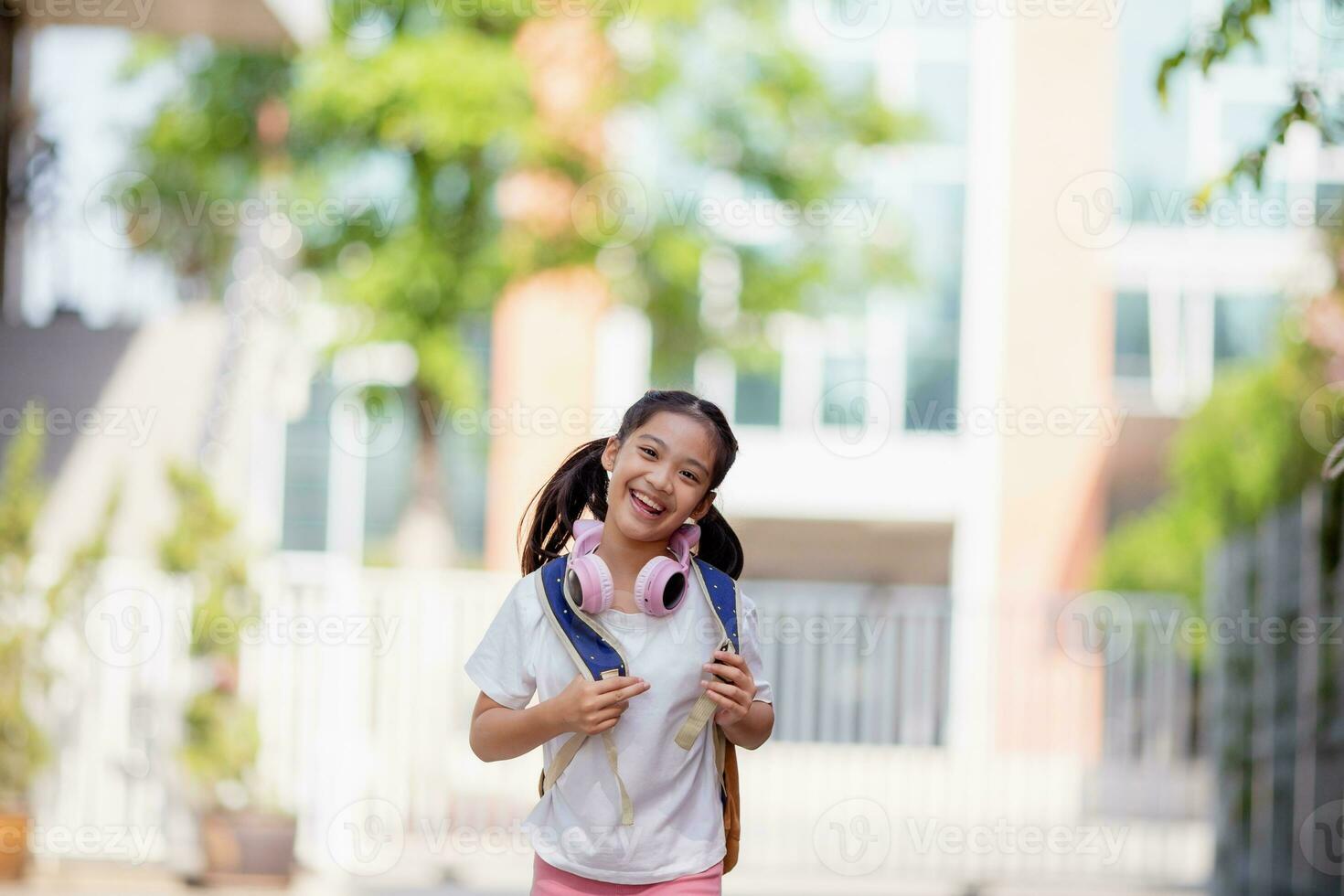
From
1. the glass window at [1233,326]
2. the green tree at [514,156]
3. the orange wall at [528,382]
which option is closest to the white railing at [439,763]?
the green tree at [514,156]

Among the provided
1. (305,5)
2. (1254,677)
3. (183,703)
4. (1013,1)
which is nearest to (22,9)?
(305,5)

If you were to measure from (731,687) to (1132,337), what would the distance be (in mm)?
18130

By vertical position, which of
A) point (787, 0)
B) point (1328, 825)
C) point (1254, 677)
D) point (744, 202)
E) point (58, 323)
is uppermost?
point (787, 0)

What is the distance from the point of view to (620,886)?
2738 mm

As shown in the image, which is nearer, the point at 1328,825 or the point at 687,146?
the point at 1328,825

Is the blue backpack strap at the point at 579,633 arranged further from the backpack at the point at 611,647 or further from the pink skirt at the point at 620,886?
the pink skirt at the point at 620,886

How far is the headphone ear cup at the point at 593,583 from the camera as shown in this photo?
268 cm

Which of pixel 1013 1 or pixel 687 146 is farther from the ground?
pixel 1013 1

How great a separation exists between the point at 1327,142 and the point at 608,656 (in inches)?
125

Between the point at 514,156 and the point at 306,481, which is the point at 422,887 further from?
the point at 306,481

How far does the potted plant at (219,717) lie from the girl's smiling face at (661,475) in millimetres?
6690

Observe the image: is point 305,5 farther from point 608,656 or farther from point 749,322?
point 608,656

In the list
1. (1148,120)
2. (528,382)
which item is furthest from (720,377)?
(1148,120)

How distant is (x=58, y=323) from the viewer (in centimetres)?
1020
